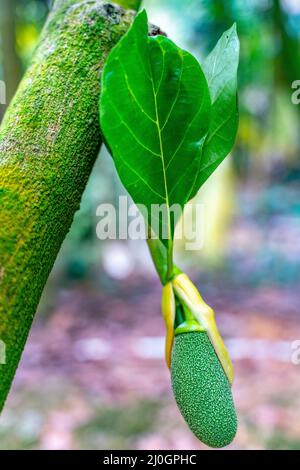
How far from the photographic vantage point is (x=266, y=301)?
10.7 feet

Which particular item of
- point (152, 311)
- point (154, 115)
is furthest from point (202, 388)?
point (152, 311)

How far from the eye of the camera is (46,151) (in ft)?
1.12

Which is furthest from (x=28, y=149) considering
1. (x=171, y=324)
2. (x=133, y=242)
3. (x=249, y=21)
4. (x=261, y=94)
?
(x=261, y=94)

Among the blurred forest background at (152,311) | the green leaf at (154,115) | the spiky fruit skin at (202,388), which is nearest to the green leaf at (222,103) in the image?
the green leaf at (154,115)

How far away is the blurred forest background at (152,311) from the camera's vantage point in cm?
180

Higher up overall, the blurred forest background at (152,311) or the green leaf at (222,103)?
the blurred forest background at (152,311)

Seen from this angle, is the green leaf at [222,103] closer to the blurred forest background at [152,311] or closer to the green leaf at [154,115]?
the green leaf at [154,115]

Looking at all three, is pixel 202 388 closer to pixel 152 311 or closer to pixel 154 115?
pixel 154 115

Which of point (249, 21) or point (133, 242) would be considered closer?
point (249, 21)

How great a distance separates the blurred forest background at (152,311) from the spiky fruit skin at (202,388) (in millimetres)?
1272

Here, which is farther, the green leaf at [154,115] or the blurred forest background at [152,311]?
the blurred forest background at [152,311]

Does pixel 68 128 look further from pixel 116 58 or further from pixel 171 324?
pixel 171 324

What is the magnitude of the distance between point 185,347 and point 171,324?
0.02m

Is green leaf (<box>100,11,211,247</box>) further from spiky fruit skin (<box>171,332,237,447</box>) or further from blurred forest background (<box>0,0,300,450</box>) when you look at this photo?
blurred forest background (<box>0,0,300,450</box>)
